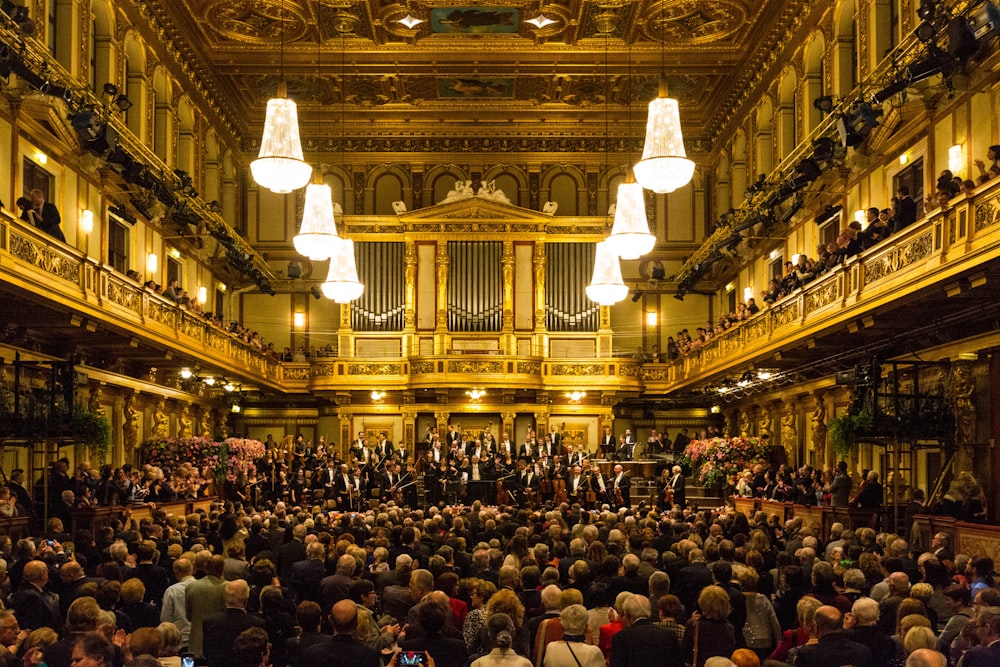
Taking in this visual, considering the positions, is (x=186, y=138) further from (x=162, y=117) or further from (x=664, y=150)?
(x=664, y=150)

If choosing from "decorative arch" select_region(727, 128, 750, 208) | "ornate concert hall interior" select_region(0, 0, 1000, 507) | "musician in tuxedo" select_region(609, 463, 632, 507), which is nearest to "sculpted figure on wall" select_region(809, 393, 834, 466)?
"ornate concert hall interior" select_region(0, 0, 1000, 507)

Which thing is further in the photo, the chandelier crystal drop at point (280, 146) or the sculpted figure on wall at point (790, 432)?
the sculpted figure on wall at point (790, 432)

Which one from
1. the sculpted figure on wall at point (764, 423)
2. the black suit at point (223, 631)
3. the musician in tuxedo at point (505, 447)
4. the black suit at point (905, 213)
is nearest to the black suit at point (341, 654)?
the black suit at point (223, 631)

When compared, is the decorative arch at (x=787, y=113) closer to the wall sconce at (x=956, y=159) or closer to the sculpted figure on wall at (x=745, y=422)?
the sculpted figure on wall at (x=745, y=422)

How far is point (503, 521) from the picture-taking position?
13.6 m

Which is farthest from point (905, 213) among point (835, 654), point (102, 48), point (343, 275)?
point (102, 48)

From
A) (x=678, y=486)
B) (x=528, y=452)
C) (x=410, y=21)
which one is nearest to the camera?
(x=678, y=486)

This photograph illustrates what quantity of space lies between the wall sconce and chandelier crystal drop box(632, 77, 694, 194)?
6.57 meters

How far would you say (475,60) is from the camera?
90.8ft

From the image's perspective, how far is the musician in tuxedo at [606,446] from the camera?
2769cm

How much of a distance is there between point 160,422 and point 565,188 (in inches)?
571

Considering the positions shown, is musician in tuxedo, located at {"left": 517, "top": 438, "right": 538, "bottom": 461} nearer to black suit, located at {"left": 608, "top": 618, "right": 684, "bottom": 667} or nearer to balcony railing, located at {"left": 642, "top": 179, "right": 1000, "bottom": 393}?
balcony railing, located at {"left": 642, "top": 179, "right": 1000, "bottom": 393}

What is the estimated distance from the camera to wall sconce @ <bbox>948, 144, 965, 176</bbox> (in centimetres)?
1560

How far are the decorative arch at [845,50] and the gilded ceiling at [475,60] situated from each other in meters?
2.62
